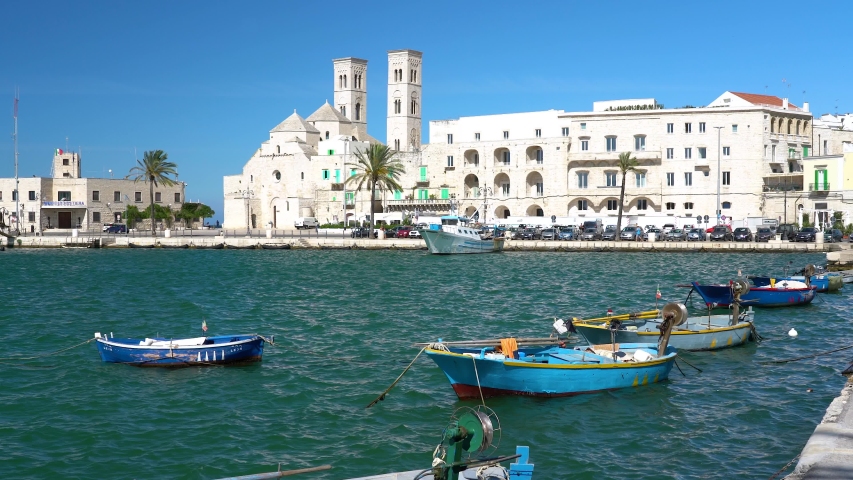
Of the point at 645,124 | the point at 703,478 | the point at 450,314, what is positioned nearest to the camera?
the point at 703,478

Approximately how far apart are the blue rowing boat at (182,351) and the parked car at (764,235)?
5008 centimetres

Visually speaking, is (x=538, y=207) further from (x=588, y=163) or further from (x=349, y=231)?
(x=349, y=231)

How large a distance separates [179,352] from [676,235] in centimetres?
5296

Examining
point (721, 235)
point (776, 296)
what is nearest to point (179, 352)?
point (776, 296)

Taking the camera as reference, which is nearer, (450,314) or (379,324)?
(379,324)

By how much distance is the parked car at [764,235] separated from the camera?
6412 centimetres

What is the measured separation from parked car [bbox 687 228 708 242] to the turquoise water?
91.7 ft

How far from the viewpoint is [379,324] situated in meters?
30.7

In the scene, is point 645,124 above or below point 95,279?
above

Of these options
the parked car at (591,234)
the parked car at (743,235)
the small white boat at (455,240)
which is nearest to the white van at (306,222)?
the small white boat at (455,240)

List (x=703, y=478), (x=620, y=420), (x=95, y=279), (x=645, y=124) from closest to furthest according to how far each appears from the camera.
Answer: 1. (x=703, y=478)
2. (x=620, y=420)
3. (x=95, y=279)
4. (x=645, y=124)

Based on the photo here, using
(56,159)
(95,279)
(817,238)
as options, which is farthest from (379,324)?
(56,159)

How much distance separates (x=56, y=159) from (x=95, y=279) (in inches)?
2249

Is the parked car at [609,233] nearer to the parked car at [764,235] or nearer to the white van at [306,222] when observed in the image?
the parked car at [764,235]
